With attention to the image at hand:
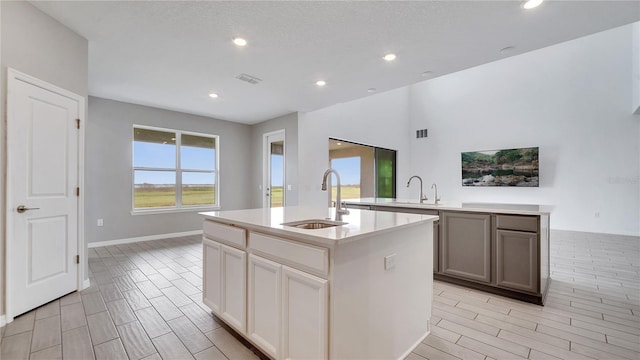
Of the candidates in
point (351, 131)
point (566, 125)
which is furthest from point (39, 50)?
point (566, 125)

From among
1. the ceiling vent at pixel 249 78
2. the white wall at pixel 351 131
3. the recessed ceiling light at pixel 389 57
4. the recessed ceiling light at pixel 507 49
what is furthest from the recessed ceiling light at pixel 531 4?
the white wall at pixel 351 131

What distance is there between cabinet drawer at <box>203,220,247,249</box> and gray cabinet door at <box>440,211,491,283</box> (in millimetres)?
2234

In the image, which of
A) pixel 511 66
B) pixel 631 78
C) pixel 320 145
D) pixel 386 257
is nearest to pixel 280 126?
pixel 320 145

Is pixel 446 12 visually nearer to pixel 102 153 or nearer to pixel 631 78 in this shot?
pixel 102 153

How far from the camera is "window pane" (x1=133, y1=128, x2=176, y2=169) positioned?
5066 mm

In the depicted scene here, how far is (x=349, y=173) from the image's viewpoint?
712 centimetres

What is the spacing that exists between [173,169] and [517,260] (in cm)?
579

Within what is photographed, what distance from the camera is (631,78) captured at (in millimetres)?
5555

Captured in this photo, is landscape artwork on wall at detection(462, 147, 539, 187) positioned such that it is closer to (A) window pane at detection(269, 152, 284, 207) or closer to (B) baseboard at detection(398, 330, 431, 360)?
(A) window pane at detection(269, 152, 284, 207)

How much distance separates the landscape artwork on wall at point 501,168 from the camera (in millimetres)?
6520

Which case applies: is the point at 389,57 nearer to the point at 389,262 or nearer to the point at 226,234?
the point at 389,262

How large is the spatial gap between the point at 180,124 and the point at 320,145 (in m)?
2.92

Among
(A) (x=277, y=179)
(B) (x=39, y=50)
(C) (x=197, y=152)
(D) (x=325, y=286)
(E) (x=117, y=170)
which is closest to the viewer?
(D) (x=325, y=286)

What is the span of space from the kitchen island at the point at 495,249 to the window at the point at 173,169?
472cm
